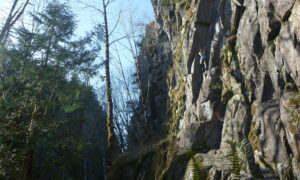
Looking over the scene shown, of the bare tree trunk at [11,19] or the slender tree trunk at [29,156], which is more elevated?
the bare tree trunk at [11,19]

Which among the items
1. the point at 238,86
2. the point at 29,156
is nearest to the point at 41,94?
the point at 29,156

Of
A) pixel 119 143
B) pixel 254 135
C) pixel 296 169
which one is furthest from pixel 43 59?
pixel 119 143

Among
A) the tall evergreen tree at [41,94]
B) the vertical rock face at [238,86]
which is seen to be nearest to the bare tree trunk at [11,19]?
the tall evergreen tree at [41,94]

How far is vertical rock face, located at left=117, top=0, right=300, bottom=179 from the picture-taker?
6395 millimetres

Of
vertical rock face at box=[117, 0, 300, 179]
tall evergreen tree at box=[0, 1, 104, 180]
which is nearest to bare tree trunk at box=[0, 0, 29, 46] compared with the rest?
tall evergreen tree at box=[0, 1, 104, 180]

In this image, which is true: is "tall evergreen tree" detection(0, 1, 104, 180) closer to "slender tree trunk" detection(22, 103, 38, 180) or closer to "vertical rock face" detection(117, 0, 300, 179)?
"slender tree trunk" detection(22, 103, 38, 180)

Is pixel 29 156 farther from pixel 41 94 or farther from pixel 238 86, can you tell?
pixel 238 86

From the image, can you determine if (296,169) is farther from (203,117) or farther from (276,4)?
(203,117)

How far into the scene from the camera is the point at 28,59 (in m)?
11.2

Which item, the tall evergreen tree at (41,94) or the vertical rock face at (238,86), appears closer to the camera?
the vertical rock face at (238,86)

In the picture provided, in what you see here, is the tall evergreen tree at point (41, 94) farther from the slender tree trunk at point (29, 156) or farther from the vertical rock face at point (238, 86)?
the vertical rock face at point (238, 86)

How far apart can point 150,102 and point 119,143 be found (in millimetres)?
6026

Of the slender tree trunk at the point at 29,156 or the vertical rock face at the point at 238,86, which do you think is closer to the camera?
the vertical rock face at the point at 238,86

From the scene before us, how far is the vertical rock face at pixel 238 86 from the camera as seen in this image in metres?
6.39
